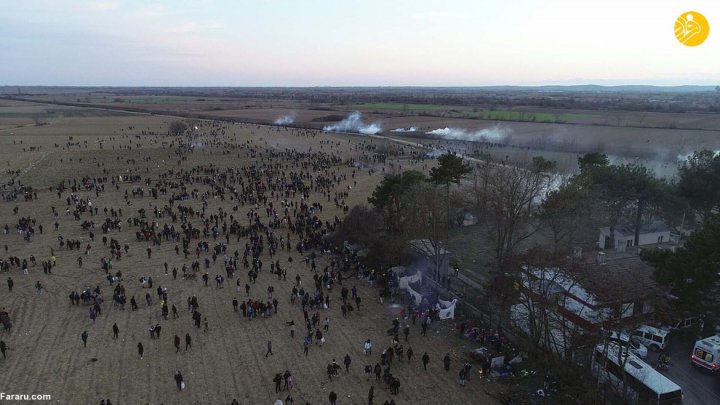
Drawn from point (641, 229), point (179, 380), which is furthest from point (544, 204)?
point (179, 380)

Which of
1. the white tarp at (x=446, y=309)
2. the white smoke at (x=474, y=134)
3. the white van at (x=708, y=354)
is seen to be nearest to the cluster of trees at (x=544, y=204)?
the white tarp at (x=446, y=309)

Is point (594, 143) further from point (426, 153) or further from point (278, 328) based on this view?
point (278, 328)

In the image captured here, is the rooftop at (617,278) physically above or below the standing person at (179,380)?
above

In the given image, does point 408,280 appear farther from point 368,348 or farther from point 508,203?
point 368,348

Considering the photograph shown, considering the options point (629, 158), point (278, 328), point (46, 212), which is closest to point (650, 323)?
point (278, 328)

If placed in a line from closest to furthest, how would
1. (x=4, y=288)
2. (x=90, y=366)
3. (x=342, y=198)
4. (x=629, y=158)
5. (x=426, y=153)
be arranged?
(x=90, y=366) → (x=4, y=288) → (x=342, y=198) → (x=629, y=158) → (x=426, y=153)

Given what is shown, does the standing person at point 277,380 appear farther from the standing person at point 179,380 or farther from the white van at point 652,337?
the white van at point 652,337

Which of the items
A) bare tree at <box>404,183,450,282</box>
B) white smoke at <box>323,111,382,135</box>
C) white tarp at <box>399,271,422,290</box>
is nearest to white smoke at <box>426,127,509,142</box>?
white smoke at <box>323,111,382,135</box>
